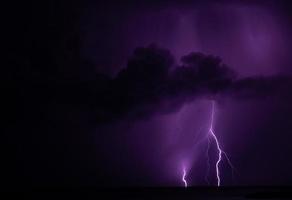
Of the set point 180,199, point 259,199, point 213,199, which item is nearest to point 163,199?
point 180,199

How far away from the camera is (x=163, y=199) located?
62.9 m

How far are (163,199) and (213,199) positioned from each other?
6.85 metres

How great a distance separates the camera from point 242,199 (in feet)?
190

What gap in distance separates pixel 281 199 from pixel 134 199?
53.1 feet

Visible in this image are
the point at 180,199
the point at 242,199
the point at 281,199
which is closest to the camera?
the point at 281,199

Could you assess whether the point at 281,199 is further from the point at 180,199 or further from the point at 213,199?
the point at 180,199

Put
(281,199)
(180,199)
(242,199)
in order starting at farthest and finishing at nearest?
1. (180,199)
2. (242,199)
3. (281,199)

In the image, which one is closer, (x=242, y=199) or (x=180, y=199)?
(x=242, y=199)

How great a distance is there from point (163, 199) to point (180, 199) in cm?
217

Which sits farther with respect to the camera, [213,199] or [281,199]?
[213,199]

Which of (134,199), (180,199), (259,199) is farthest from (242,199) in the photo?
(134,199)

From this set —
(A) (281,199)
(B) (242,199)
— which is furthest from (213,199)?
(A) (281,199)

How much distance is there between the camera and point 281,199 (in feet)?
178

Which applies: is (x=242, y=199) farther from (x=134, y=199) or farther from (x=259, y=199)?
(x=134, y=199)
